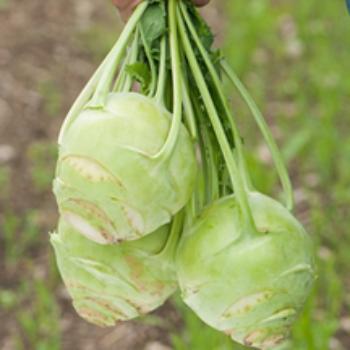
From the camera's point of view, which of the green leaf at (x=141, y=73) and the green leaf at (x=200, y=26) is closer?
the green leaf at (x=141, y=73)

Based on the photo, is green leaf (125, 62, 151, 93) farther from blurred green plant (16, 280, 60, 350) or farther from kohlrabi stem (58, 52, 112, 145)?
blurred green plant (16, 280, 60, 350)

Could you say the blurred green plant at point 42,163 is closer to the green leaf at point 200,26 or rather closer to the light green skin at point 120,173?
the green leaf at point 200,26

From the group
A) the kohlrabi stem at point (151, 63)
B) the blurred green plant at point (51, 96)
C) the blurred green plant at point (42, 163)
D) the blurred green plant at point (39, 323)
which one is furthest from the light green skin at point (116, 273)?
the blurred green plant at point (51, 96)

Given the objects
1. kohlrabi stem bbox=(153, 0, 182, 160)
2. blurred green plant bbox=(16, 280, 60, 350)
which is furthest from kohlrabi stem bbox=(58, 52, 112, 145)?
blurred green plant bbox=(16, 280, 60, 350)

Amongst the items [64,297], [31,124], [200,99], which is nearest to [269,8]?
[31,124]

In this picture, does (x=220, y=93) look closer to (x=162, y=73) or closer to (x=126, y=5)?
(x=162, y=73)

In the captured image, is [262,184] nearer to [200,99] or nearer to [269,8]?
[200,99]
